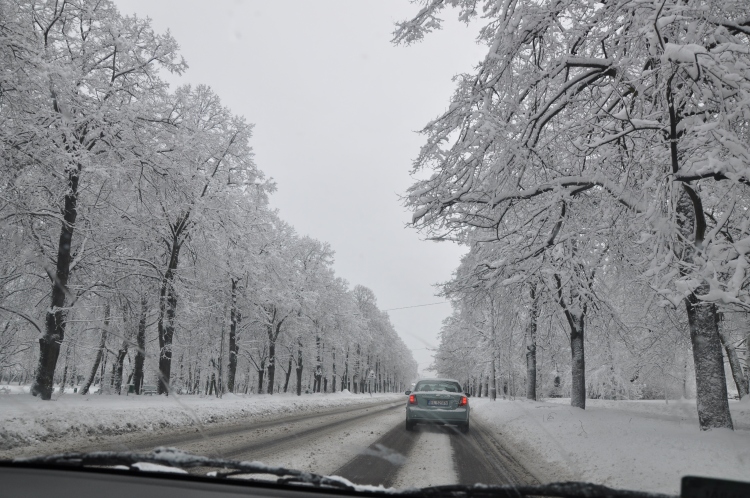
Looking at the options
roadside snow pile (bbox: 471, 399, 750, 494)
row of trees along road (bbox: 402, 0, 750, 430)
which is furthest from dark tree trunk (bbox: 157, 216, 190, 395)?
roadside snow pile (bbox: 471, 399, 750, 494)

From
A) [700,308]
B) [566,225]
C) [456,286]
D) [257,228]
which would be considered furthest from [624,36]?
[257,228]

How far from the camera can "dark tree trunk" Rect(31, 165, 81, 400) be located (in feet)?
41.1

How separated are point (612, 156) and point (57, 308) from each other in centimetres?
1475

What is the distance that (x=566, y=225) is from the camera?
26.5ft

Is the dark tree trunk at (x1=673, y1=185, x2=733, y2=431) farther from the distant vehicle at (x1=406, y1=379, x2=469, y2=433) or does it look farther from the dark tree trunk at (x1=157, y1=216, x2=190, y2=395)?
the dark tree trunk at (x1=157, y1=216, x2=190, y2=395)

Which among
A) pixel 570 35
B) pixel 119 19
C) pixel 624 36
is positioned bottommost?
pixel 624 36

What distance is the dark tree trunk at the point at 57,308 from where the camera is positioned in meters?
12.5

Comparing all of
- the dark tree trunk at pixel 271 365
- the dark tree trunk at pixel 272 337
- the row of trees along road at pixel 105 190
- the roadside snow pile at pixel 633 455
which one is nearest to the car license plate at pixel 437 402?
the roadside snow pile at pixel 633 455

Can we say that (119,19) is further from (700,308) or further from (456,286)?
(700,308)

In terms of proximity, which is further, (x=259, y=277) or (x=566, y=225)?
(x=259, y=277)

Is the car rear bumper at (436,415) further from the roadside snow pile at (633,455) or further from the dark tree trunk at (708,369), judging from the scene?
the dark tree trunk at (708,369)

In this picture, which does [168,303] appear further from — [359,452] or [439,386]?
[359,452]

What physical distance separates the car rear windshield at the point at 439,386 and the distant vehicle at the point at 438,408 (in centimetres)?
24

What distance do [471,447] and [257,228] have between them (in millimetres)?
19681
